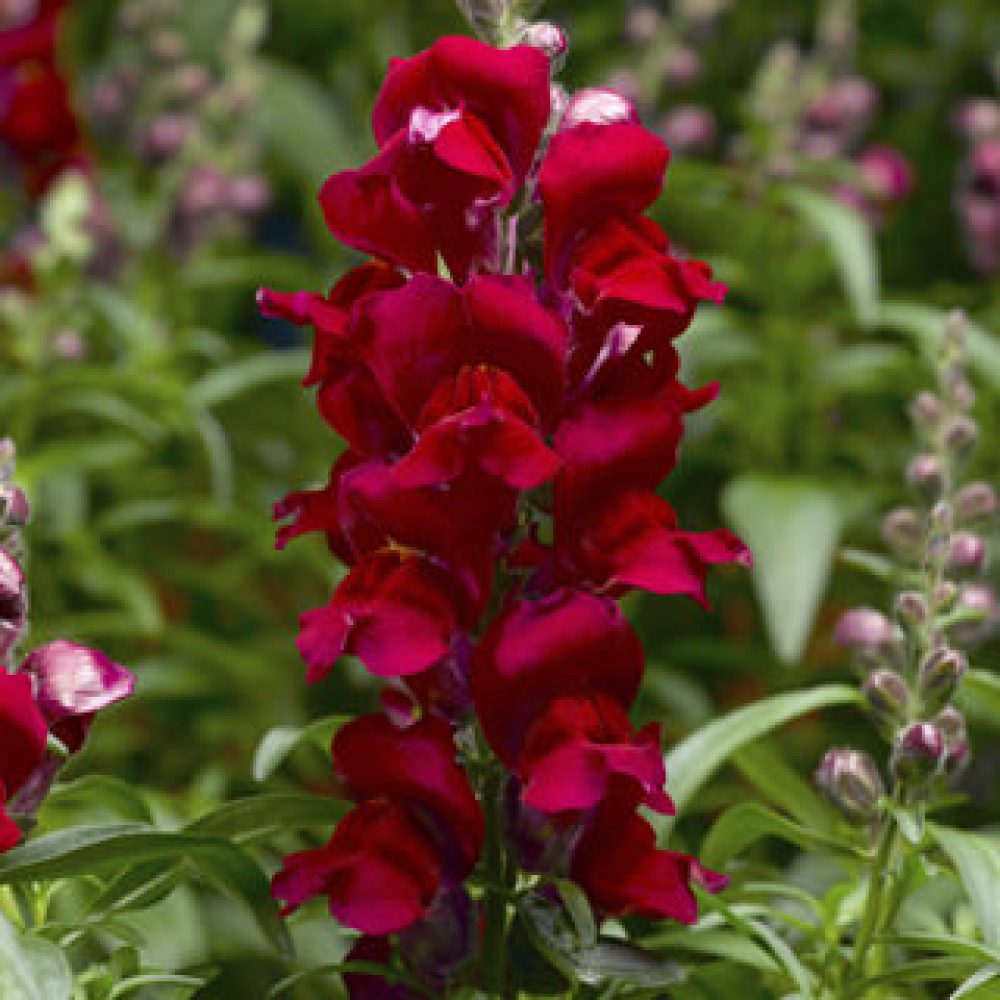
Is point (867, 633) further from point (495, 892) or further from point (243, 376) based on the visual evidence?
point (243, 376)

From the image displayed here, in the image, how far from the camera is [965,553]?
780mm

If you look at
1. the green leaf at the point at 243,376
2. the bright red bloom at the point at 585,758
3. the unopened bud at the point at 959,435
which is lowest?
the green leaf at the point at 243,376

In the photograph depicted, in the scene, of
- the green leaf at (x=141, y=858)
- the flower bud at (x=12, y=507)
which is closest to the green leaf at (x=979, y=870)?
the green leaf at (x=141, y=858)

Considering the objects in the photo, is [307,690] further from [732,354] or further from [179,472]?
[732,354]

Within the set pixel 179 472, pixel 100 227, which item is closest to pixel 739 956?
pixel 179 472

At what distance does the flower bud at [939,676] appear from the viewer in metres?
0.68

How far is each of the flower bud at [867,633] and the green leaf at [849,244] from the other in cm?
55

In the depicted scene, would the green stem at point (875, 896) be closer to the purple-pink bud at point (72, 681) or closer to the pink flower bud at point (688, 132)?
the purple-pink bud at point (72, 681)

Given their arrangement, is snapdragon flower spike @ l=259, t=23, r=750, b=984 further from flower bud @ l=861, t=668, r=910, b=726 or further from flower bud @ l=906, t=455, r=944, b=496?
flower bud @ l=906, t=455, r=944, b=496

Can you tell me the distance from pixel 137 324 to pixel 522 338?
917 mm

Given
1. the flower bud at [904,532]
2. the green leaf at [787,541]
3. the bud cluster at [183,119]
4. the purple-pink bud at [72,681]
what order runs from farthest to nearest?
1. the bud cluster at [183,119]
2. the green leaf at [787,541]
3. the flower bud at [904,532]
4. the purple-pink bud at [72,681]

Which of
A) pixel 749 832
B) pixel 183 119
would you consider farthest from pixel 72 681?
pixel 183 119

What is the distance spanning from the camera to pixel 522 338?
0.62 metres

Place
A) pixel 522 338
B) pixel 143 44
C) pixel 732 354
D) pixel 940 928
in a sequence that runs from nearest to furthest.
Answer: pixel 522 338 → pixel 940 928 → pixel 732 354 → pixel 143 44
